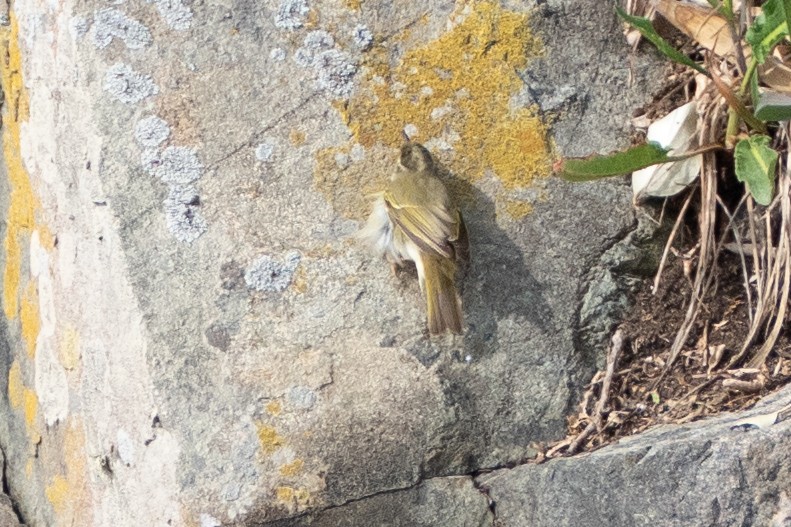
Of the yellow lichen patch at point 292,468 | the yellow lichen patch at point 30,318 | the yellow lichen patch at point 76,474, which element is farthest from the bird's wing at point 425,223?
the yellow lichen patch at point 30,318

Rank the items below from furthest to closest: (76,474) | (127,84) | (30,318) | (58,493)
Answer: (30,318), (58,493), (76,474), (127,84)

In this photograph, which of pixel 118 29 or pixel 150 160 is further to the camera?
pixel 118 29

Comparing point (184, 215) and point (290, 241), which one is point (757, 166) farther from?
point (184, 215)

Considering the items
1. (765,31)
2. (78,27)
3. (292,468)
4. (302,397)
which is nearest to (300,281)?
(302,397)

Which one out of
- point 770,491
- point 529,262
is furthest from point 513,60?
point 770,491

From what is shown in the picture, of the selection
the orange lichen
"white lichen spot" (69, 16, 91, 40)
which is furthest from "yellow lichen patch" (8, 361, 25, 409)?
"white lichen spot" (69, 16, 91, 40)

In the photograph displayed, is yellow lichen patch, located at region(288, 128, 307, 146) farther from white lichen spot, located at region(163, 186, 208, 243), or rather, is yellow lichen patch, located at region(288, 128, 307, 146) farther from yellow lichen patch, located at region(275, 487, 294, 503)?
yellow lichen patch, located at region(275, 487, 294, 503)

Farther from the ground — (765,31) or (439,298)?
(765,31)
